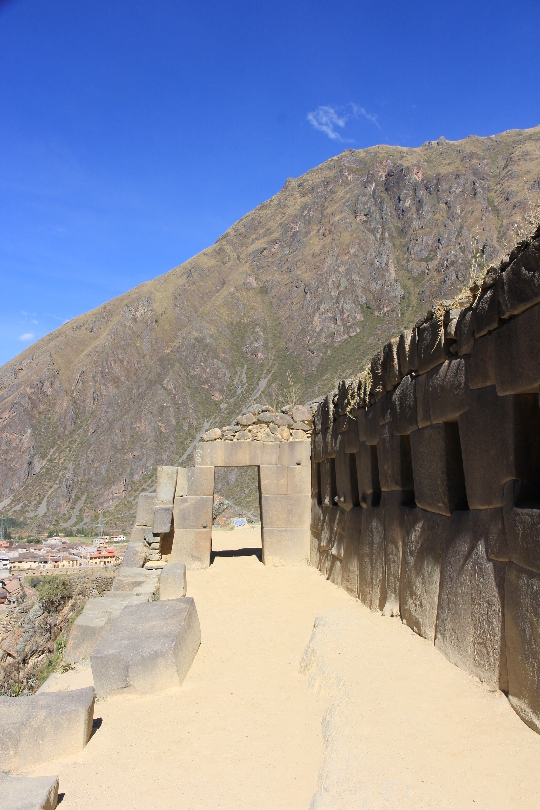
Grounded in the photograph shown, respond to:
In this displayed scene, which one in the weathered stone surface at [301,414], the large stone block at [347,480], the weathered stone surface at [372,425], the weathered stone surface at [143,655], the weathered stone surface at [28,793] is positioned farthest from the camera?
the weathered stone surface at [301,414]

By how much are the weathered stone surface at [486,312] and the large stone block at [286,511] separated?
7256 mm

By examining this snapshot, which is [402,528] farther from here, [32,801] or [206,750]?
[32,801]

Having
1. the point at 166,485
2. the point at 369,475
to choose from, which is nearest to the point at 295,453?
the point at 166,485

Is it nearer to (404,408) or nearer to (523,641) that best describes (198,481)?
(404,408)

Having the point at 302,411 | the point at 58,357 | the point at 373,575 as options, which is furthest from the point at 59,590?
the point at 58,357

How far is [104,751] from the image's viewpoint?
3.23 meters

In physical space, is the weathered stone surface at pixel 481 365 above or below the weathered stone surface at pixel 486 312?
below

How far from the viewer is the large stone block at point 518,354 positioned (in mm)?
2994

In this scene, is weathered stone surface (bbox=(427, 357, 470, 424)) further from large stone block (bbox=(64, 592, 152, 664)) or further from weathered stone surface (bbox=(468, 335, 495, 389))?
large stone block (bbox=(64, 592, 152, 664))

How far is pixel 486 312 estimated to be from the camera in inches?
138

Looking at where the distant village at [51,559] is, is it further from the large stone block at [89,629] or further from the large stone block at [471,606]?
the large stone block at [471,606]

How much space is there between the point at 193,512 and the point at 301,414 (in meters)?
2.67

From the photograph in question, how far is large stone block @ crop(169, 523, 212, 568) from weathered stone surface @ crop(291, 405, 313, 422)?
2.66 meters

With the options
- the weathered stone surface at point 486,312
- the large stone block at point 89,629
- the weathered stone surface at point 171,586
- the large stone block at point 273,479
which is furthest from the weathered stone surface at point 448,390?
the large stone block at point 273,479
